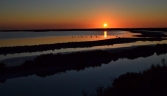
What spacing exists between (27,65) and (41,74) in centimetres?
201

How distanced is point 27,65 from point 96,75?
20.2 feet

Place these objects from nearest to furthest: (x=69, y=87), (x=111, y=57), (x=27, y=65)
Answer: (x=69, y=87)
(x=27, y=65)
(x=111, y=57)

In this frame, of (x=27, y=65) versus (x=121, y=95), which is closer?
(x=121, y=95)

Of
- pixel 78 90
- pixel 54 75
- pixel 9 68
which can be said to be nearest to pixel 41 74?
pixel 54 75

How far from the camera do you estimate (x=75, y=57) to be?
2150 centimetres

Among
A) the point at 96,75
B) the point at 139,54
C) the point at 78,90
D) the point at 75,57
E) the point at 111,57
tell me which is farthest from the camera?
the point at 139,54

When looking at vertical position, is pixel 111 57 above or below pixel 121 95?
below

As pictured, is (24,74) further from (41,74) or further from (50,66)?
(50,66)

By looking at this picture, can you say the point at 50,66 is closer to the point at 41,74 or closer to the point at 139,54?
the point at 41,74

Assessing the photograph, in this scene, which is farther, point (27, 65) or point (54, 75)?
point (27, 65)

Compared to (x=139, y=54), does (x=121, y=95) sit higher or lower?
higher

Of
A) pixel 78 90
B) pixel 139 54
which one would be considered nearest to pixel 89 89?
pixel 78 90

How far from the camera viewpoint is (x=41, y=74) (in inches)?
660

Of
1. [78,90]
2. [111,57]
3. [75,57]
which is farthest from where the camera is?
[111,57]
